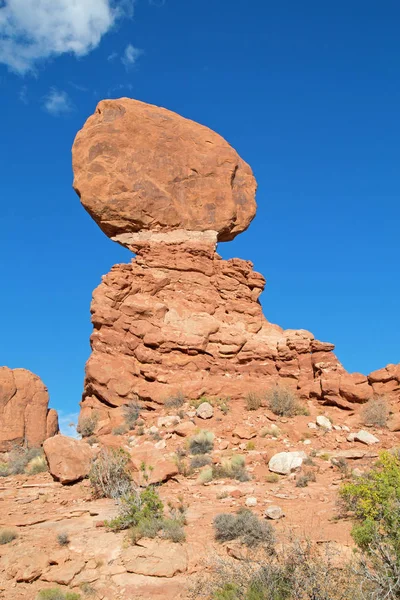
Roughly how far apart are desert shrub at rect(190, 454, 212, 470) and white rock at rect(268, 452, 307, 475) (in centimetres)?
166

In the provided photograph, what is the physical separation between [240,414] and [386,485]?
9024mm

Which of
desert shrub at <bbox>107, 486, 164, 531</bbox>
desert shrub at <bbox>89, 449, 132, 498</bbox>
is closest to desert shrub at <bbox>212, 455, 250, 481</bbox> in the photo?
desert shrub at <bbox>89, 449, 132, 498</bbox>

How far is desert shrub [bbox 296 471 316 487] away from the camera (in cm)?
1159

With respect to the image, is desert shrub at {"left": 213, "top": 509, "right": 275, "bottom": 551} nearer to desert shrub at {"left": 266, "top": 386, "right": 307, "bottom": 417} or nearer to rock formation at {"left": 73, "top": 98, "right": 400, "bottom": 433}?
desert shrub at {"left": 266, "top": 386, "right": 307, "bottom": 417}

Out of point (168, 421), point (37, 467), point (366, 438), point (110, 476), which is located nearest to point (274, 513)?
point (110, 476)

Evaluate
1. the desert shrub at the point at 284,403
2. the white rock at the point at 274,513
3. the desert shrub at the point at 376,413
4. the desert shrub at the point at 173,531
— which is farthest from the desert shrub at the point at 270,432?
the desert shrub at the point at 173,531

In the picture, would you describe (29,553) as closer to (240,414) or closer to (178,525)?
(178,525)

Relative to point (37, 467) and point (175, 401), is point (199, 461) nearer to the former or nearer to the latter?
point (175, 401)

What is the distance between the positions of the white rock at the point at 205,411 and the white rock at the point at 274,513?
640 centimetres

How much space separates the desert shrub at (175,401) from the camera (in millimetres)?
16750

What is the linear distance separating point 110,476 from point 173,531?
12.1 ft

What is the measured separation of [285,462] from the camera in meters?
12.8

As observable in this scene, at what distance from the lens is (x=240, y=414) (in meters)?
16.3

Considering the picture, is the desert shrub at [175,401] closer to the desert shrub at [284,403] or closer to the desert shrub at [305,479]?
the desert shrub at [284,403]
